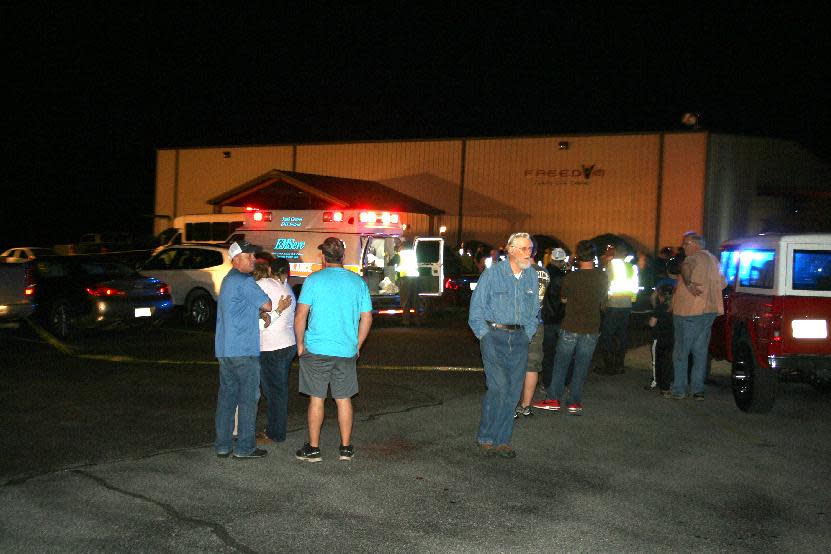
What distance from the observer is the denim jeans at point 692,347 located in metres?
10.4

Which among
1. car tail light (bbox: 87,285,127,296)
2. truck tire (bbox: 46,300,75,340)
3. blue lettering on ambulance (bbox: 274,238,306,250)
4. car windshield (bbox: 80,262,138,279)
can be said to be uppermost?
blue lettering on ambulance (bbox: 274,238,306,250)

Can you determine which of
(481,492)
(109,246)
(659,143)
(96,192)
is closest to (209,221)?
(109,246)

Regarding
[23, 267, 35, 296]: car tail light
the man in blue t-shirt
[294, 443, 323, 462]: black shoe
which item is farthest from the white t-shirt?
[23, 267, 35, 296]: car tail light

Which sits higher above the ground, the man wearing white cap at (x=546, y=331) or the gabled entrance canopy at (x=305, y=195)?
the gabled entrance canopy at (x=305, y=195)

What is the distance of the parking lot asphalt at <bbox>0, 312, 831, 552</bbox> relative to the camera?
5414 millimetres

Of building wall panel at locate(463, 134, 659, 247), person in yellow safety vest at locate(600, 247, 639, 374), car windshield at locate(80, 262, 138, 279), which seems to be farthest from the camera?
building wall panel at locate(463, 134, 659, 247)

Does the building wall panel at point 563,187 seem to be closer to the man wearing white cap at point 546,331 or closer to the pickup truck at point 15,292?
the pickup truck at point 15,292

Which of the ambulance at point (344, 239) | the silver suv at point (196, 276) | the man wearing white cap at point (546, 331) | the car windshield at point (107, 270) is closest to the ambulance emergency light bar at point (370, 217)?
the ambulance at point (344, 239)

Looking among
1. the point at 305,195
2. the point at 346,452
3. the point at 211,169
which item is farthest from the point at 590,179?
the point at 346,452

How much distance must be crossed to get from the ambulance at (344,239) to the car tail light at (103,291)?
102 inches

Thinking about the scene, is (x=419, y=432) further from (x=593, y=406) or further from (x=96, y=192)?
(x=96, y=192)

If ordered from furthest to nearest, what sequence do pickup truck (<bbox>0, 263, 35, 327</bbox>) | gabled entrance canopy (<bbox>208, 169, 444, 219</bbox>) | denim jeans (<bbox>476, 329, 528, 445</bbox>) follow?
gabled entrance canopy (<bbox>208, 169, 444, 219</bbox>) → pickup truck (<bbox>0, 263, 35, 327</bbox>) → denim jeans (<bbox>476, 329, 528, 445</bbox>)

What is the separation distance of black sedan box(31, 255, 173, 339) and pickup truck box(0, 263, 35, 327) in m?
0.28

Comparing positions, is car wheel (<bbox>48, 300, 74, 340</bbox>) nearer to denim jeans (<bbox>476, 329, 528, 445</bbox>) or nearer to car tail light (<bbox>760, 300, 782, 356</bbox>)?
denim jeans (<bbox>476, 329, 528, 445</bbox>)
